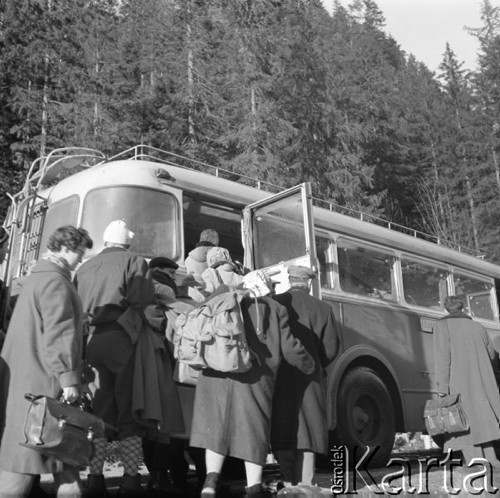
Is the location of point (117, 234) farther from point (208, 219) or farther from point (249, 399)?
point (208, 219)

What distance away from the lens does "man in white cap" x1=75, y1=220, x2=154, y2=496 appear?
484cm

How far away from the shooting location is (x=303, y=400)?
540cm

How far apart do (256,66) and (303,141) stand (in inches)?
130

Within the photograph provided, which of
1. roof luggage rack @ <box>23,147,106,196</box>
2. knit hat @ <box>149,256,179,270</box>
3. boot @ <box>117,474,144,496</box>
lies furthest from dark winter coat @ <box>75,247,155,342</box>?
roof luggage rack @ <box>23,147,106,196</box>

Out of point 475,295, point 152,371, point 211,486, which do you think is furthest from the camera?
point 475,295

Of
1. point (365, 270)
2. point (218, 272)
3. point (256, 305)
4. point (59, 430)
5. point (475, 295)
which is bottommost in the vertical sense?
point (59, 430)

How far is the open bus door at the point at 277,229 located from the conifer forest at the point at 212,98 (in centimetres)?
1386

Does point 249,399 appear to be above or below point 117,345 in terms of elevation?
below

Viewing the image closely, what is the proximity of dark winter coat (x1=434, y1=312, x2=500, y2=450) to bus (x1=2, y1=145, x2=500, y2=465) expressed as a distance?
100 cm

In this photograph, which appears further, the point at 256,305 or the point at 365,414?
the point at 365,414

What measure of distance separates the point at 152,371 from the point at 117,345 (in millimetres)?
325

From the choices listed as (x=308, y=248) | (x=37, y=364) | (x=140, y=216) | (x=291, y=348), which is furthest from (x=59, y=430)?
(x=308, y=248)

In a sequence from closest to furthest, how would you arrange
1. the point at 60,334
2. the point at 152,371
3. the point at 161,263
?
the point at 60,334, the point at 152,371, the point at 161,263

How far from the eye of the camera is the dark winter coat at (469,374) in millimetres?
6812
